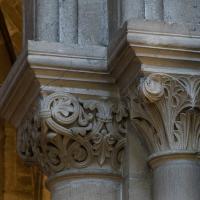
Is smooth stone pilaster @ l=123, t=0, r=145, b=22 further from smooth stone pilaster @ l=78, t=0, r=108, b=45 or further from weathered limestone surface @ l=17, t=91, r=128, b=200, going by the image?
weathered limestone surface @ l=17, t=91, r=128, b=200

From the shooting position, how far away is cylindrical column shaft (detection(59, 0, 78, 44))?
5797 mm

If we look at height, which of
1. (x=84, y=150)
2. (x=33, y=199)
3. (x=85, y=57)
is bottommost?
(x=84, y=150)

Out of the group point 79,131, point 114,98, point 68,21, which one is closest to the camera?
point 79,131

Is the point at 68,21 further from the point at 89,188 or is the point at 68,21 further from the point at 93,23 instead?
the point at 89,188

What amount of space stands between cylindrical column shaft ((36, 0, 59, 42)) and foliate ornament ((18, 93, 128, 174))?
326 millimetres

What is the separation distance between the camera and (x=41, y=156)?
18.9 feet

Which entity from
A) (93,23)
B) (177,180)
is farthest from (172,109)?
(93,23)

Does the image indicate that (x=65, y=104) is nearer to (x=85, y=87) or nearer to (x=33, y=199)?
(x=85, y=87)

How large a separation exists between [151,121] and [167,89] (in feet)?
0.53

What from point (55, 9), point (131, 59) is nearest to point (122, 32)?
point (131, 59)

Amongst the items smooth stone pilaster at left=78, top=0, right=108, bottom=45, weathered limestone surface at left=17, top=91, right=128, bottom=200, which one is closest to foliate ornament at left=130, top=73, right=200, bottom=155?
weathered limestone surface at left=17, top=91, right=128, bottom=200

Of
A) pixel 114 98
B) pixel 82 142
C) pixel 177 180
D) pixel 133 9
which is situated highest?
pixel 133 9

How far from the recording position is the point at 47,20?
19.2 feet

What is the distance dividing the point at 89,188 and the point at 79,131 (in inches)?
10.3
